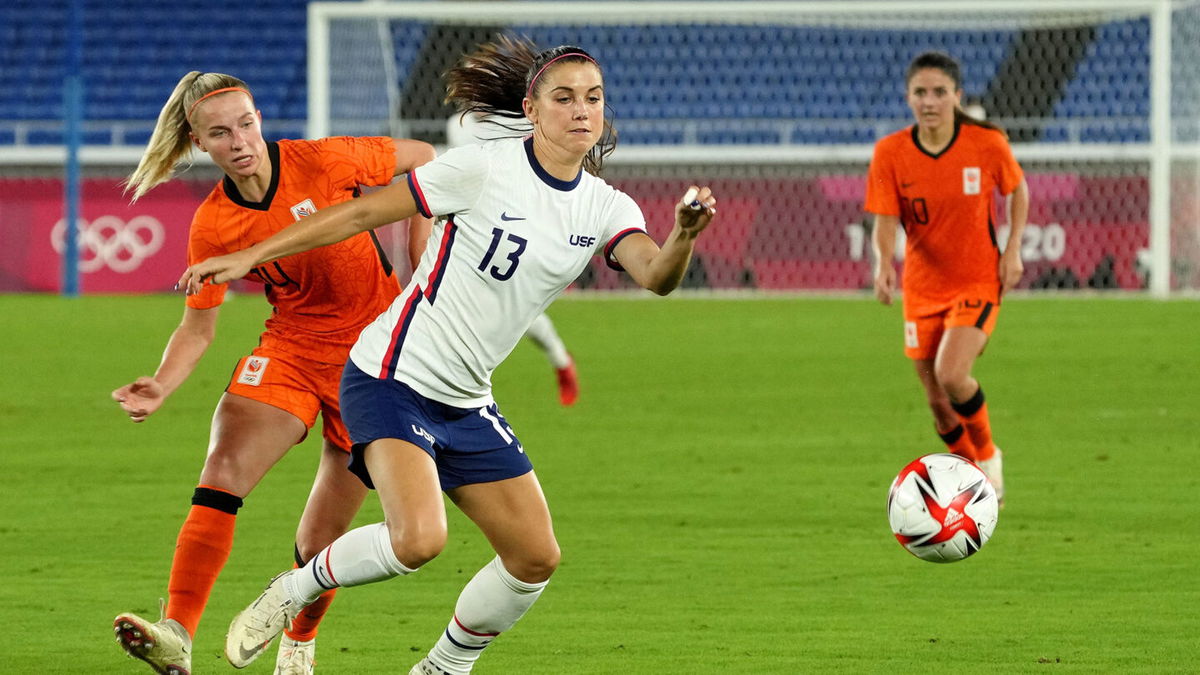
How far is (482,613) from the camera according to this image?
4.53m

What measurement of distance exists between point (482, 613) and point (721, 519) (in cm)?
315

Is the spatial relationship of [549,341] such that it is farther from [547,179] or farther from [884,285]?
[547,179]

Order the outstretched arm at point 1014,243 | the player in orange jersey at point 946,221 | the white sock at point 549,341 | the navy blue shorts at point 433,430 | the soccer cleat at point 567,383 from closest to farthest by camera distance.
Result: 1. the navy blue shorts at point 433,430
2. the outstretched arm at point 1014,243
3. the player in orange jersey at point 946,221
4. the white sock at point 549,341
5. the soccer cleat at point 567,383

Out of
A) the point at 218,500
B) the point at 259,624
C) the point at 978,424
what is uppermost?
the point at 218,500

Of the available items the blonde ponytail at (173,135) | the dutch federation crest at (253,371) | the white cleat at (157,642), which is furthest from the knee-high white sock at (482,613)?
the blonde ponytail at (173,135)

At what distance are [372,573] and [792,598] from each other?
2.00 metres

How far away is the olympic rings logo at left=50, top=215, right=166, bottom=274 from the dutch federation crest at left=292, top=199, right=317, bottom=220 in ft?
51.6

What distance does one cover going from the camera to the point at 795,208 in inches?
824

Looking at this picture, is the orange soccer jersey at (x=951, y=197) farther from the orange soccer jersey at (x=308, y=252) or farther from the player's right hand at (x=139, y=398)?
the player's right hand at (x=139, y=398)

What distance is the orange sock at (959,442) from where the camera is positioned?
826 centimetres

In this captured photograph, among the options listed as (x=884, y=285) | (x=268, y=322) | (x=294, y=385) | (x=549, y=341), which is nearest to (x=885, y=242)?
(x=884, y=285)

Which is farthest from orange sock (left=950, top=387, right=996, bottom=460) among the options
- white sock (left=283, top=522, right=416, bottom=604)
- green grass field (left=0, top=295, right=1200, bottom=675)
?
white sock (left=283, top=522, right=416, bottom=604)

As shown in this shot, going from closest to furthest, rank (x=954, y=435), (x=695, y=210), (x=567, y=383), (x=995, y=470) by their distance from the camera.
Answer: (x=695, y=210) → (x=995, y=470) → (x=954, y=435) → (x=567, y=383)

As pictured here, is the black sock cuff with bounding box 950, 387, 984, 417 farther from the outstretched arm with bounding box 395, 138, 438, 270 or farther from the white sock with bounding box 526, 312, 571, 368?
the outstretched arm with bounding box 395, 138, 438, 270
